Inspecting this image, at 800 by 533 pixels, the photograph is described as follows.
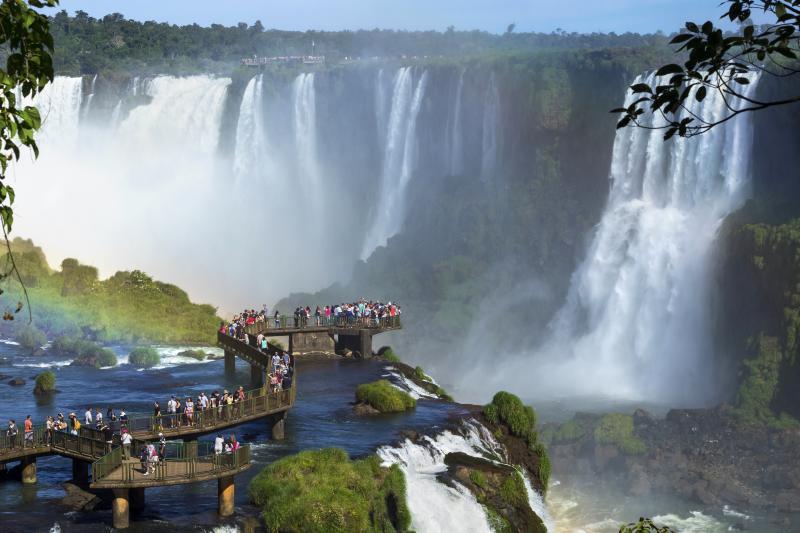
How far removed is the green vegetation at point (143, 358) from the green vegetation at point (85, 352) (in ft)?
2.78

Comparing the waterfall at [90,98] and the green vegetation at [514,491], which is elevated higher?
the waterfall at [90,98]

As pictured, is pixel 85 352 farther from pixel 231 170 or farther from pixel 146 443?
pixel 231 170

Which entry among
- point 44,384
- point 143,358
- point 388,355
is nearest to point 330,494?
point 44,384

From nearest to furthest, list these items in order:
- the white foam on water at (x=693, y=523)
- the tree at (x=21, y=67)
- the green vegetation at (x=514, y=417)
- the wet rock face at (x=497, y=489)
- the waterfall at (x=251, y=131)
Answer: the tree at (x=21, y=67)
the wet rock face at (x=497, y=489)
the green vegetation at (x=514, y=417)
the white foam on water at (x=693, y=523)
the waterfall at (x=251, y=131)

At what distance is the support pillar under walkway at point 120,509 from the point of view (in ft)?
90.3

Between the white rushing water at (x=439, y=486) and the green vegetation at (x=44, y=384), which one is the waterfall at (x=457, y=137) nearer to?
the green vegetation at (x=44, y=384)

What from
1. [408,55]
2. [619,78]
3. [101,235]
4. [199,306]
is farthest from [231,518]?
[408,55]

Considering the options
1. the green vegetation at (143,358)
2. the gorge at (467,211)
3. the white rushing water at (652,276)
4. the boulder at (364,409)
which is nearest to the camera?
the boulder at (364,409)

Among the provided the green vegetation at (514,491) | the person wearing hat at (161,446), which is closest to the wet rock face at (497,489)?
the green vegetation at (514,491)

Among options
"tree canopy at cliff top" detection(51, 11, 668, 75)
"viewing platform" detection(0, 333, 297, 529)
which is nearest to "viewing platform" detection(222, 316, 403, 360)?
"viewing platform" detection(0, 333, 297, 529)

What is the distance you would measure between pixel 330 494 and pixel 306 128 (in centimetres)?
6559

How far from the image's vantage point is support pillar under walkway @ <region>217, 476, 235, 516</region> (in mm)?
28625

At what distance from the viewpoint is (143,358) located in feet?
180

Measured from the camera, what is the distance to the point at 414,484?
32688 millimetres
